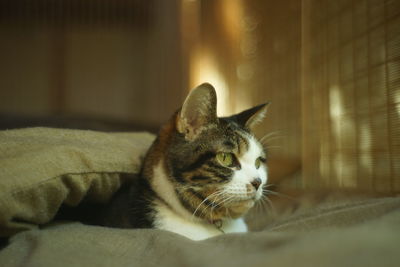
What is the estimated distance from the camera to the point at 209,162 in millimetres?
891

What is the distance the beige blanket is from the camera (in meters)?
0.42

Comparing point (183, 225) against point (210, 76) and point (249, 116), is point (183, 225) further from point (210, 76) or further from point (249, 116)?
point (210, 76)

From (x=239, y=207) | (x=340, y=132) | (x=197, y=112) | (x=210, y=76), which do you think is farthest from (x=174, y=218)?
(x=210, y=76)

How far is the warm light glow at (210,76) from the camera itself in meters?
1.69

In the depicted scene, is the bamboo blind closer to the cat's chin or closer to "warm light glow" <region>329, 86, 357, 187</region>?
"warm light glow" <region>329, 86, 357, 187</region>

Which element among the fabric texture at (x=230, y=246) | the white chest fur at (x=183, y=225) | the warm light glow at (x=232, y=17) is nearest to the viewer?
the fabric texture at (x=230, y=246)

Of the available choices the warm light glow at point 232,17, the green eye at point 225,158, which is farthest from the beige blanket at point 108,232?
the warm light glow at point 232,17

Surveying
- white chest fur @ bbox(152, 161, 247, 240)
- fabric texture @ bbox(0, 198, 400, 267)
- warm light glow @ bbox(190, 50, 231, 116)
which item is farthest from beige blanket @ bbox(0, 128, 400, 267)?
warm light glow @ bbox(190, 50, 231, 116)

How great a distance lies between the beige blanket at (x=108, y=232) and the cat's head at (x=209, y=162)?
17 centimetres

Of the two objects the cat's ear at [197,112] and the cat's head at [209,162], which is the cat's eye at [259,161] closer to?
the cat's head at [209,162]

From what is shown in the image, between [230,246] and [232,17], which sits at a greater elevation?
[232,17]

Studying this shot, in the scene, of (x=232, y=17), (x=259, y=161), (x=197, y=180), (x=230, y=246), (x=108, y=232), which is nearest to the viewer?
(x=230, y=246)

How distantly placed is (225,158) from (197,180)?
10 centimetres

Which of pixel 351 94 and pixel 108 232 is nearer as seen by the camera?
pixel 108 232
